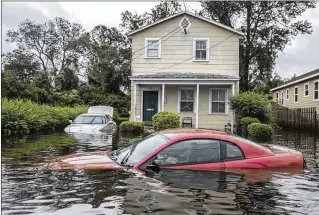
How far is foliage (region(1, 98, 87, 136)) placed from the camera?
1693 centimetres

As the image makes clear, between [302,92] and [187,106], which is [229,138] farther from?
[302,92]

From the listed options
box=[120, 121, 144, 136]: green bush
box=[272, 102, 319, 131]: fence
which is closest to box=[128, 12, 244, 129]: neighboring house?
box=[120, 121, 144, 136]: green bush

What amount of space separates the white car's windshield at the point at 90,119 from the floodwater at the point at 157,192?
12175 mm

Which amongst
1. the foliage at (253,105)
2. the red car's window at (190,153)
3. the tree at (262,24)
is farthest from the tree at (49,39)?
the red car's window at (190,153)

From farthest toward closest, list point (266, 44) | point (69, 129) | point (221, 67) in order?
point (266, 44)
point (221, 67)
point (69, 129)

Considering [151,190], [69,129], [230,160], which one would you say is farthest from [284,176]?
[69,129]

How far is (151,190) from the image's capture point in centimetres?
607

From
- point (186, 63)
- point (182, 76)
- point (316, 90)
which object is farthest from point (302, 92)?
point (182, 76)

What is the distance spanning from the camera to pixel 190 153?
7055 millimetres

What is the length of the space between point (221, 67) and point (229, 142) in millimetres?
17299

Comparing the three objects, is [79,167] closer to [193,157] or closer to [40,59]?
[193,157]

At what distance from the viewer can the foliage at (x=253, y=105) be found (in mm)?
21141

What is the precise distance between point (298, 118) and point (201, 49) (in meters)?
9.22

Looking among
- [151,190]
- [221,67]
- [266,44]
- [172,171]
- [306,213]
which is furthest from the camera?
[266,44]
